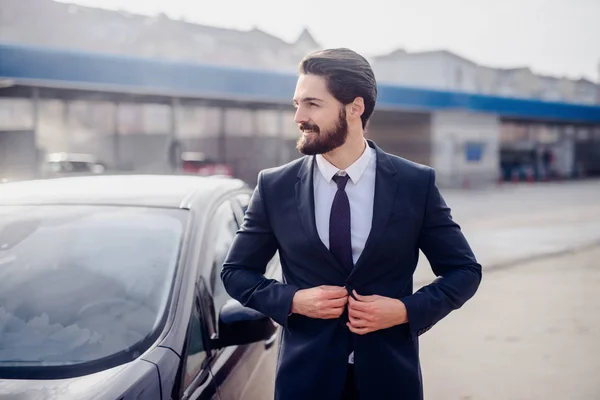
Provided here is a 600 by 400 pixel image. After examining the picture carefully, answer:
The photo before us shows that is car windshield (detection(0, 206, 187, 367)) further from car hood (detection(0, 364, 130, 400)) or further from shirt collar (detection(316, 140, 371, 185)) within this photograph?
shirt collar (detection(316, 140, 371, 185))

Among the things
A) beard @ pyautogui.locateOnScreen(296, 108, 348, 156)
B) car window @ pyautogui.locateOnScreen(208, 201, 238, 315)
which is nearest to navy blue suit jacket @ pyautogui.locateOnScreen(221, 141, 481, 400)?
beard @ pyautogui.locateOnScreen(296, 108, 348, 156)

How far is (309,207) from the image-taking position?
1.87 m

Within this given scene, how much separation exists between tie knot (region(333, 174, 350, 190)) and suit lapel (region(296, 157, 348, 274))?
0.08 meters

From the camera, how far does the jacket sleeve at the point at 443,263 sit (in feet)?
6.05

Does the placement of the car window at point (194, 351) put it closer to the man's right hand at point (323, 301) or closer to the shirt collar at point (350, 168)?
the man's right hand at point (323, 301)

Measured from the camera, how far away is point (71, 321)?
2195 millimetres

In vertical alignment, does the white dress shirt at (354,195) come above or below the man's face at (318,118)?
below

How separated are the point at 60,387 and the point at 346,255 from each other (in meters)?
0.93

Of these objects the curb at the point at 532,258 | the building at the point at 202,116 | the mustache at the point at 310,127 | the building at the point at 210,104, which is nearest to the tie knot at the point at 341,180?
the mustache at the point at 310,127

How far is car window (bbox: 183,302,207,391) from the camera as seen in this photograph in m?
2.04

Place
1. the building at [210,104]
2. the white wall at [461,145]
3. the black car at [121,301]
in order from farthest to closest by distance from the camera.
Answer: the white wall at [461,145] < the building at [210,104] < the black car at [121,301]

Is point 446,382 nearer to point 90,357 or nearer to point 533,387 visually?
point 533,387

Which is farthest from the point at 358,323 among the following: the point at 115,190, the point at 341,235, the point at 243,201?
the point at 243,201

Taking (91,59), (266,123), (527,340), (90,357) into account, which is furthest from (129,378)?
(266,123)
